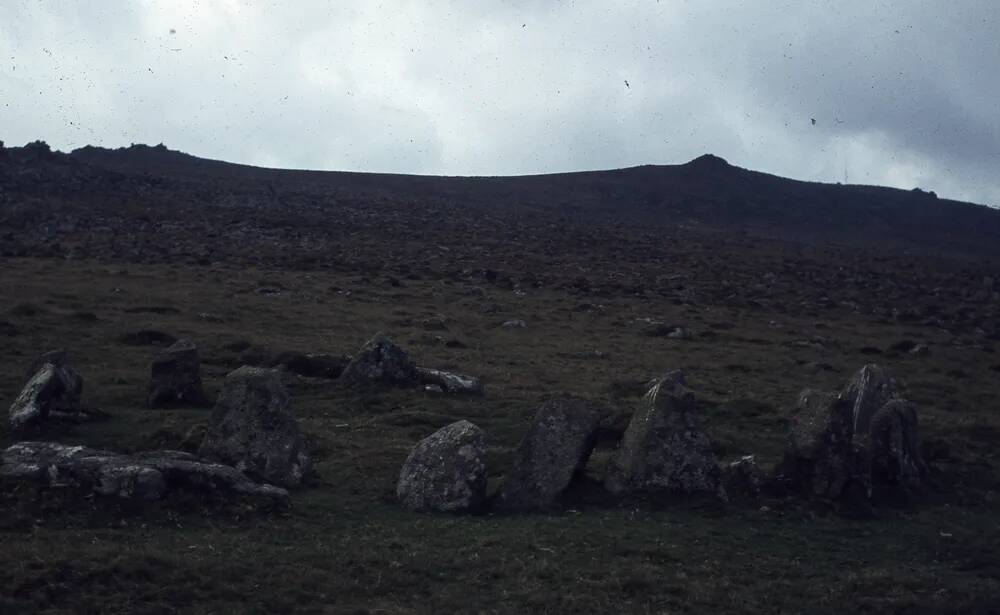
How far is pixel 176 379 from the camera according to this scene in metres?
20.7

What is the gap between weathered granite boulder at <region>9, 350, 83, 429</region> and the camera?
1746cm

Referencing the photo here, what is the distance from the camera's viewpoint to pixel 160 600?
1087 cm

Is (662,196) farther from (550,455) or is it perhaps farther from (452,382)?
(550,455)

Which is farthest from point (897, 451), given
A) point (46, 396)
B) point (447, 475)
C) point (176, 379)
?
point (46, 396)

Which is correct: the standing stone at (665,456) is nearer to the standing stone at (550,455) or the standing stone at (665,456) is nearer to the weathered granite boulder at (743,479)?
the weathered granite boulder at (743,479)


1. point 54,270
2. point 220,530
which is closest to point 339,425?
point 220,530

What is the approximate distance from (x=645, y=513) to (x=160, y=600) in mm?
7493

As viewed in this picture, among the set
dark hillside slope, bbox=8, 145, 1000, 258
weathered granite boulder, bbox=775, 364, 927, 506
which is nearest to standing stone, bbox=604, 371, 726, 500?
weathered granite boulder, bbox=775, 364, 927, 506

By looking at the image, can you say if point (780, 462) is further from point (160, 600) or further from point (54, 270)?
point (54, 270)

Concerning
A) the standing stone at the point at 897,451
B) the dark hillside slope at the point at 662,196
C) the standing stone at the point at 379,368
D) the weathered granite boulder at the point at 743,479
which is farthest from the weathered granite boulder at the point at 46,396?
the dark hillside slope at the point at 662,196

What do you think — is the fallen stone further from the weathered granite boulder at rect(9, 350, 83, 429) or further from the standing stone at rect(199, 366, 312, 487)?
the standing stone at rect(199, 366, 312, 487)

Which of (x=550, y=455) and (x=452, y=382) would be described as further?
(x=452, y=382)

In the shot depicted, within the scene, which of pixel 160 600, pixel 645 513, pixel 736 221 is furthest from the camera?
pixel 736 221

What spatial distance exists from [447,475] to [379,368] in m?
8.21
